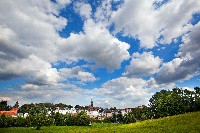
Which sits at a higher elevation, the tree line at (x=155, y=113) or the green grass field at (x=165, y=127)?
the tree line at (x=155, y=113)

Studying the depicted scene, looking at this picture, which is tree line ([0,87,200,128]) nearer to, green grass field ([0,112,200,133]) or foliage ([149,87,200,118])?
foliage ([149,87,200,118])

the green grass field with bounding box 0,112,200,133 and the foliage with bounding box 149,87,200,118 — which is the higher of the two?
the foliage with bounding box 149,87,200,118

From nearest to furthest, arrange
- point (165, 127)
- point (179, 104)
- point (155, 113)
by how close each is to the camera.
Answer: point (165, 127)
point (179, 104)
point (155, 113)

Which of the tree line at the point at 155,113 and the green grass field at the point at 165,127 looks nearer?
the green grass field at the point at 165,127

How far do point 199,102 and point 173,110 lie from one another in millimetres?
10683

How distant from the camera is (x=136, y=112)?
149500 mm

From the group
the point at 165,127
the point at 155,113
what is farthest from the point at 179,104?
the point at 165,127

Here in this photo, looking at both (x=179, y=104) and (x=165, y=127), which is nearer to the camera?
(x=165, y=127)

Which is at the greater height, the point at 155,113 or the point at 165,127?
the point at 155,113

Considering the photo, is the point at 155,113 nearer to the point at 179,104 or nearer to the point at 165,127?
the point at 179,104

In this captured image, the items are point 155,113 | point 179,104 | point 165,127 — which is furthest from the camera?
point 155,113

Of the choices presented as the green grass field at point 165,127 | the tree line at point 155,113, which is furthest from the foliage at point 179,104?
the green grass field at point 165,127

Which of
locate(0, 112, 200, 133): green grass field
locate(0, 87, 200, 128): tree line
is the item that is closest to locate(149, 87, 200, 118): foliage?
locate(0, 87, 200, 128): tree line

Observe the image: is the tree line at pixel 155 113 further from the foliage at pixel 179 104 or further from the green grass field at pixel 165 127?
the green grass field at pixel 165 127
